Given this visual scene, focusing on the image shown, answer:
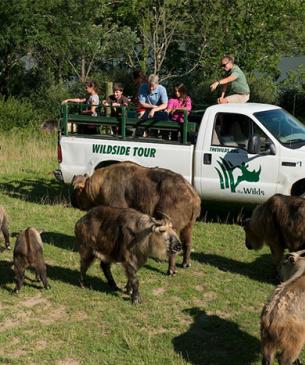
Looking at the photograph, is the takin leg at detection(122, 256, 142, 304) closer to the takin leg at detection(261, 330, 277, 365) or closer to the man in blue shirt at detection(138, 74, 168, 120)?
the takin leg at detection(261, 330, 277, 365)

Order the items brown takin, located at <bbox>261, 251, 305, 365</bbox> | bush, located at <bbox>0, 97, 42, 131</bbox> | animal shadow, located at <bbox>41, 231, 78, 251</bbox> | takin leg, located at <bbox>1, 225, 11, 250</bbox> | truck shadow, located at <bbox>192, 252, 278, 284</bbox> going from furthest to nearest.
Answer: bush, located at <bbox>0, 97, 42, 131</bbox> < animal shadow, located at <bbox>41, 231, 78, 251</bbox> < takin leg, located at <bbox>1, 225, 11, 250</bbox> < truck shadow, located at <bbox>192, 252, 278, 284</bbox> < brown takin, located at <bbox>261, 251, 305, 365</bbox>

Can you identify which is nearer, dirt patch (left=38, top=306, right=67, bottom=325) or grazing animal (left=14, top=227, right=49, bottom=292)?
dirt patch (left=38, top=306, right=67, bottom=325)

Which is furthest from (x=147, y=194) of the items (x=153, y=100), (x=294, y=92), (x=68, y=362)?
(x=294, y=92)

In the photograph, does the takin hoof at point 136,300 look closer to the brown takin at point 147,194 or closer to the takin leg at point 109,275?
the takin leg at point 109,275

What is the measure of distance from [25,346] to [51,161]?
1063 cm

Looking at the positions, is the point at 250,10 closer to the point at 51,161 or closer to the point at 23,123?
the point at 23,123

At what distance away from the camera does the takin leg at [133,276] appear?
666cm

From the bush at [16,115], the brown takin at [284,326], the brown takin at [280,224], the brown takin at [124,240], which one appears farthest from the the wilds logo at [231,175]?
the bush at [16,115]

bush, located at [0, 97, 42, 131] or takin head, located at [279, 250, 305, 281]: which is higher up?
bush, located at [0, 97, 42, 131]

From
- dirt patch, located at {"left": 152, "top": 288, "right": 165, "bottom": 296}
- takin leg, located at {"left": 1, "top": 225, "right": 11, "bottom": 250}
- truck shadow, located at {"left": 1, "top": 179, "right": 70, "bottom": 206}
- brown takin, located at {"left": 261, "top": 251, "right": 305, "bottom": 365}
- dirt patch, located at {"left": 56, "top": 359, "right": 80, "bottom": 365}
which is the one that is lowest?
dirt patch, located at {"left": 56, "top": 359, "right": 80, "bottom": 365}

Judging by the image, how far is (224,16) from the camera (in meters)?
27.7

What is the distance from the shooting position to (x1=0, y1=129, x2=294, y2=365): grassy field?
222 inches

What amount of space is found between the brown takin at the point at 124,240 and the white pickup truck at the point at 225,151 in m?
2.98

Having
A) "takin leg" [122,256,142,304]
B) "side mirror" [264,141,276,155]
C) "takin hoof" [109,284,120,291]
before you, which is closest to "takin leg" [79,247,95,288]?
"takin hoof" [109,284,120,291]
